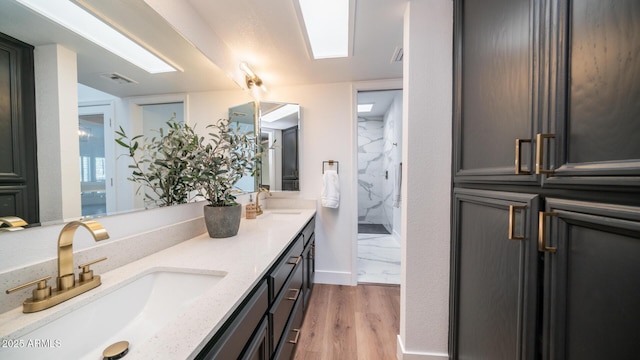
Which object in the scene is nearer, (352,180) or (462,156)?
(462,156)

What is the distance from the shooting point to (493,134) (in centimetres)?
89

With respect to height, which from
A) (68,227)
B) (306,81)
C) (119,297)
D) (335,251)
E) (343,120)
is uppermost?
(306,81)

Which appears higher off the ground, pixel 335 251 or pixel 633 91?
pixel 633 91

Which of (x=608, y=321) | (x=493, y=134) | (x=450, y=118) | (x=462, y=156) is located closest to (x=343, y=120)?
(x=450, y=118)

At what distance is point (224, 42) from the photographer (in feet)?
5.30

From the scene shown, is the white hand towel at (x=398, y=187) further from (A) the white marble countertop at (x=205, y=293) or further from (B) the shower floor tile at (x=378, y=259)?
(A) the white marble countertop at (x=205, y=293)

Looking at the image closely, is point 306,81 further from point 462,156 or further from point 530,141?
point 530,141

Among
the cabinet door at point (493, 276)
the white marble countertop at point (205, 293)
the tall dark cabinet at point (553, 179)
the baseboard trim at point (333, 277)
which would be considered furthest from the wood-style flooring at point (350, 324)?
the white marble countertop at point (205, 293)

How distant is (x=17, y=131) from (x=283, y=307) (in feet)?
3.71

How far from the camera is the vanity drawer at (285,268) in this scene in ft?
3.03

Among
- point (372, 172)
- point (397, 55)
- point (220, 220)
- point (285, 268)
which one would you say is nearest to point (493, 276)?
point (285, 268)

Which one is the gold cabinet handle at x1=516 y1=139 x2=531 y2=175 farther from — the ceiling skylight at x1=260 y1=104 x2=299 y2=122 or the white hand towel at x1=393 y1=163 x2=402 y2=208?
the white hand towel at x1=393 y1=163 x2=402 y2=208

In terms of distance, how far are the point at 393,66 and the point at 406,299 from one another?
76.0 inches

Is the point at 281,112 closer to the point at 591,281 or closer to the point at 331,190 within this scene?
the point at 331,190
